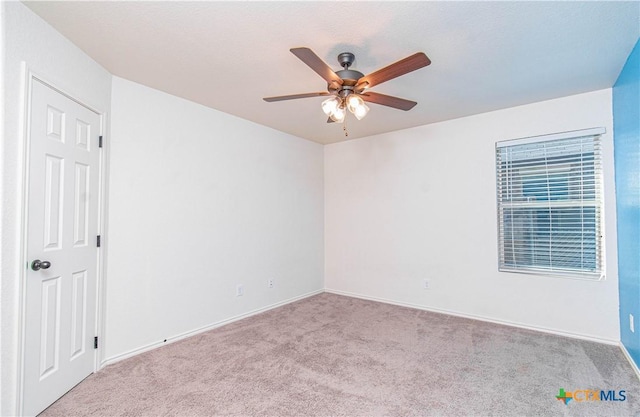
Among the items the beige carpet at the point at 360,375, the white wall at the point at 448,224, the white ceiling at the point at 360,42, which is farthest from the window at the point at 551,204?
the beige carpet at the point at 360,375

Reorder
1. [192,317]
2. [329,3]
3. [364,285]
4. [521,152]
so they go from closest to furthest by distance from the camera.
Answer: [329,3]
[192,317]
[521,152]
[364,285]

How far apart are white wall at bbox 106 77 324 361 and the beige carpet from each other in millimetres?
354

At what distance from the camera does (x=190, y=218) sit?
317cm

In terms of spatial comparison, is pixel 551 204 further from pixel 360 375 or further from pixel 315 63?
pixel 315 63

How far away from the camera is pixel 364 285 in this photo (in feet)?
15.0

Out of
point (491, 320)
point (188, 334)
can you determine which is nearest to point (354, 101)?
point (188, 334)

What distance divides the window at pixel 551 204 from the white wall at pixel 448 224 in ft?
0.30

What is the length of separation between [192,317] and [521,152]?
400cm

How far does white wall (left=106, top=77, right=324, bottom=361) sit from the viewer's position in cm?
266

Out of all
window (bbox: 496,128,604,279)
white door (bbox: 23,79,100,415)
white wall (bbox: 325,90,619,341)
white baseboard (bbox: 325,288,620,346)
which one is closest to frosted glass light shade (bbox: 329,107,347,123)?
white door (bbox: 23,79,100,415)

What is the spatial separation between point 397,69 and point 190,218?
2436 mm

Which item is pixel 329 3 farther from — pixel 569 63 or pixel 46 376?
pixel 46 376

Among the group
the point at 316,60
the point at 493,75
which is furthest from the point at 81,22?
the point at 493,75

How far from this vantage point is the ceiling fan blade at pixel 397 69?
5.77 feet
